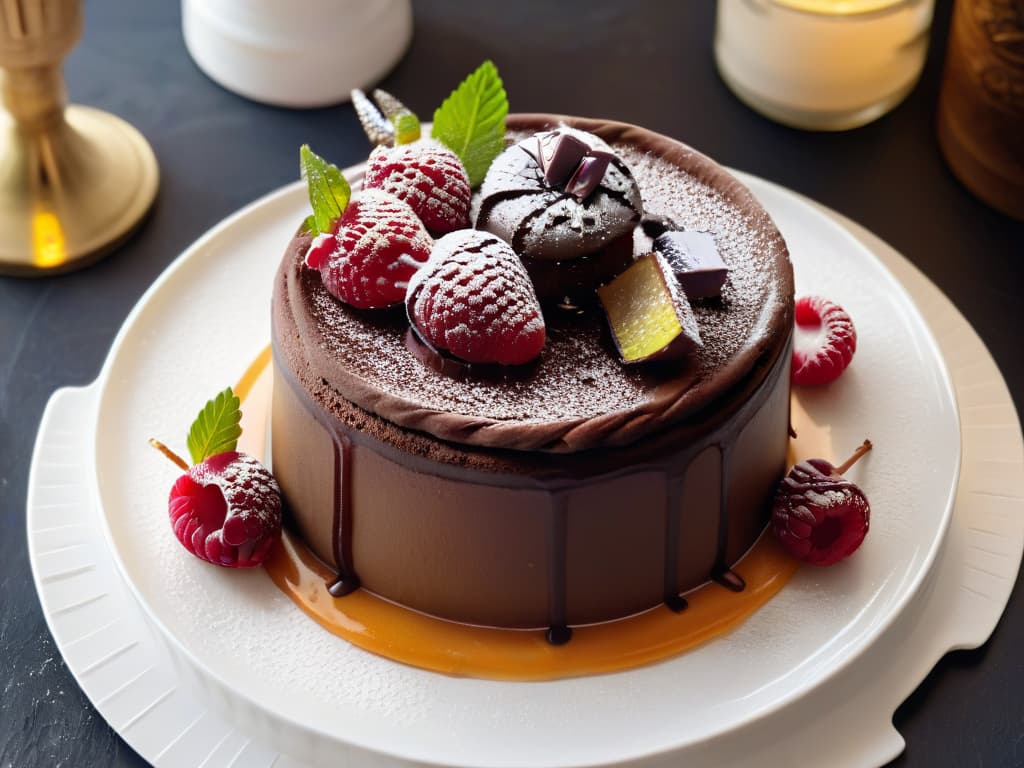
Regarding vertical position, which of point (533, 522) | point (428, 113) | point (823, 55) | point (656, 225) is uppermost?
point (656, 225)

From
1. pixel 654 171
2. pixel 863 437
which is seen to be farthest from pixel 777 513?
pixel 654 171

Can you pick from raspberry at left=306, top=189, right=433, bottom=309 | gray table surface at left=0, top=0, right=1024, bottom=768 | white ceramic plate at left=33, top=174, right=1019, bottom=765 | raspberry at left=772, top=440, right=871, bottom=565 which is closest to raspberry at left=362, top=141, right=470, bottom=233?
raspberry at left=306, top=189, right=433, bottom=309

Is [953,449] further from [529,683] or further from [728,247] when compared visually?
[529,683]

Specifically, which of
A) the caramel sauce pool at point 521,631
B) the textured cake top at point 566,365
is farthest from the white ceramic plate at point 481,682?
the textured cake top at point 566,365

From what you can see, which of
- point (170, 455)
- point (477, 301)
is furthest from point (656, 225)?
point (170, 455)

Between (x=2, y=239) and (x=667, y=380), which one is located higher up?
(x=667, y=380)

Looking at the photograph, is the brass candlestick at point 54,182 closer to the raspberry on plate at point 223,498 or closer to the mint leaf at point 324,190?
the raspberry on plate at point 223,498

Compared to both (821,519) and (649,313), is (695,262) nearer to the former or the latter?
(649,313)
